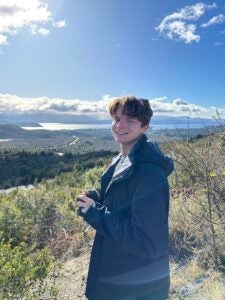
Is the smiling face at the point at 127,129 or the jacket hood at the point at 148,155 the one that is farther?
the smiling face at the point at 127,129

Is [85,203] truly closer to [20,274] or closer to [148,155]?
[148,155]

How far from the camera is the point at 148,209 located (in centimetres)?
162

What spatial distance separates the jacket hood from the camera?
1.73m

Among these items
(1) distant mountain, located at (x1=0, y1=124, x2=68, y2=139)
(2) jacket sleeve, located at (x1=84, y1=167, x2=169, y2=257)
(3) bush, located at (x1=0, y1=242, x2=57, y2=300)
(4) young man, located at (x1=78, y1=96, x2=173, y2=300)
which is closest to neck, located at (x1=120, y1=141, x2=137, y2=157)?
(4) young man, located at (x1=78, y1=96, x2=173, y2=300)

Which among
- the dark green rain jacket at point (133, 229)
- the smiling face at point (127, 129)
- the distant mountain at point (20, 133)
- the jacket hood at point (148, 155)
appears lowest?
the distant mountain at point (20, 133)

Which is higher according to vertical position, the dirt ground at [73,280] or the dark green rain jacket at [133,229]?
the dark green rain jacket at [133,229]

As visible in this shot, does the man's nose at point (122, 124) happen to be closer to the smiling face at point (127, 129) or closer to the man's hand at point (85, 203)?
the smiling face at point (127, 129)

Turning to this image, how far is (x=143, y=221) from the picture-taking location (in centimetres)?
162

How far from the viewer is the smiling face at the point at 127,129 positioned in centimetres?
183

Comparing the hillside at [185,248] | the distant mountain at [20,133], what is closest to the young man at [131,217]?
the hillside at [185,248]

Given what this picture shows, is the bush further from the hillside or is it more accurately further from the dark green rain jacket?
the dark green rain jacket

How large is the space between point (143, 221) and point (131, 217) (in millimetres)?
64

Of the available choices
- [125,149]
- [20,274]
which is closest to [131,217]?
[125,149]

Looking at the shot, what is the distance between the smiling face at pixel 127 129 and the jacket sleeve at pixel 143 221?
0.23m
